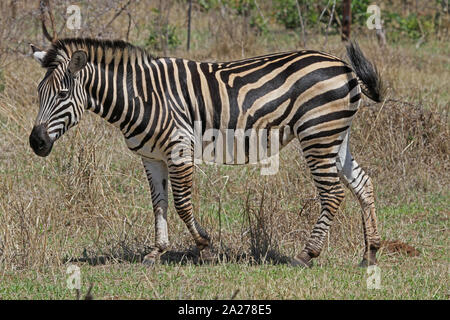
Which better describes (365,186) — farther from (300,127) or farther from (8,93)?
(8,93)

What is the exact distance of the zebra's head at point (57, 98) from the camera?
6.02 metres

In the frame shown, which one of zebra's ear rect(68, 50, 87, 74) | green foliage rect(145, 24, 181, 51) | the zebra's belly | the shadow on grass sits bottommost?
the shadow on grass

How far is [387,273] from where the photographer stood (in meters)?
6.28

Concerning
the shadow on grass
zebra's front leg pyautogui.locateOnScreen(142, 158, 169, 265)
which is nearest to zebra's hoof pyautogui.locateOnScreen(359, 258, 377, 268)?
the shadow on grass

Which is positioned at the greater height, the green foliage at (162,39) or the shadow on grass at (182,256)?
the green foliage at (162,39)

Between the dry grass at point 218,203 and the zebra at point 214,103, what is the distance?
17.0 inches

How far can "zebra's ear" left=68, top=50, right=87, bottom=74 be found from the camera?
6.02 m

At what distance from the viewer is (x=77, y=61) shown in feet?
19.9

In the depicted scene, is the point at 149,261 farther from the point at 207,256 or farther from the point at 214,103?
the point at 214,103

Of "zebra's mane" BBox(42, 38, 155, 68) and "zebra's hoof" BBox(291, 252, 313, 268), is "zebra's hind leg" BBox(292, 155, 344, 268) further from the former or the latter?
"zebra's mane" BBox(42, 38, 155, 68)

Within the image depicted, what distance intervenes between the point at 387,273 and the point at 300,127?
1479 millimetres

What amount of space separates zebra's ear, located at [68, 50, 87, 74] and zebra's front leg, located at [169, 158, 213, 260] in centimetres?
113

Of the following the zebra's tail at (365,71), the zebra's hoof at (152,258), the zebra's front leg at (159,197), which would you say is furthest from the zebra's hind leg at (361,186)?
the zebra's hoof at (152,258)

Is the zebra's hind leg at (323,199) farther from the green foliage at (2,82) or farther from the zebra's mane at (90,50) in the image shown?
the green foliage at (2,82)
